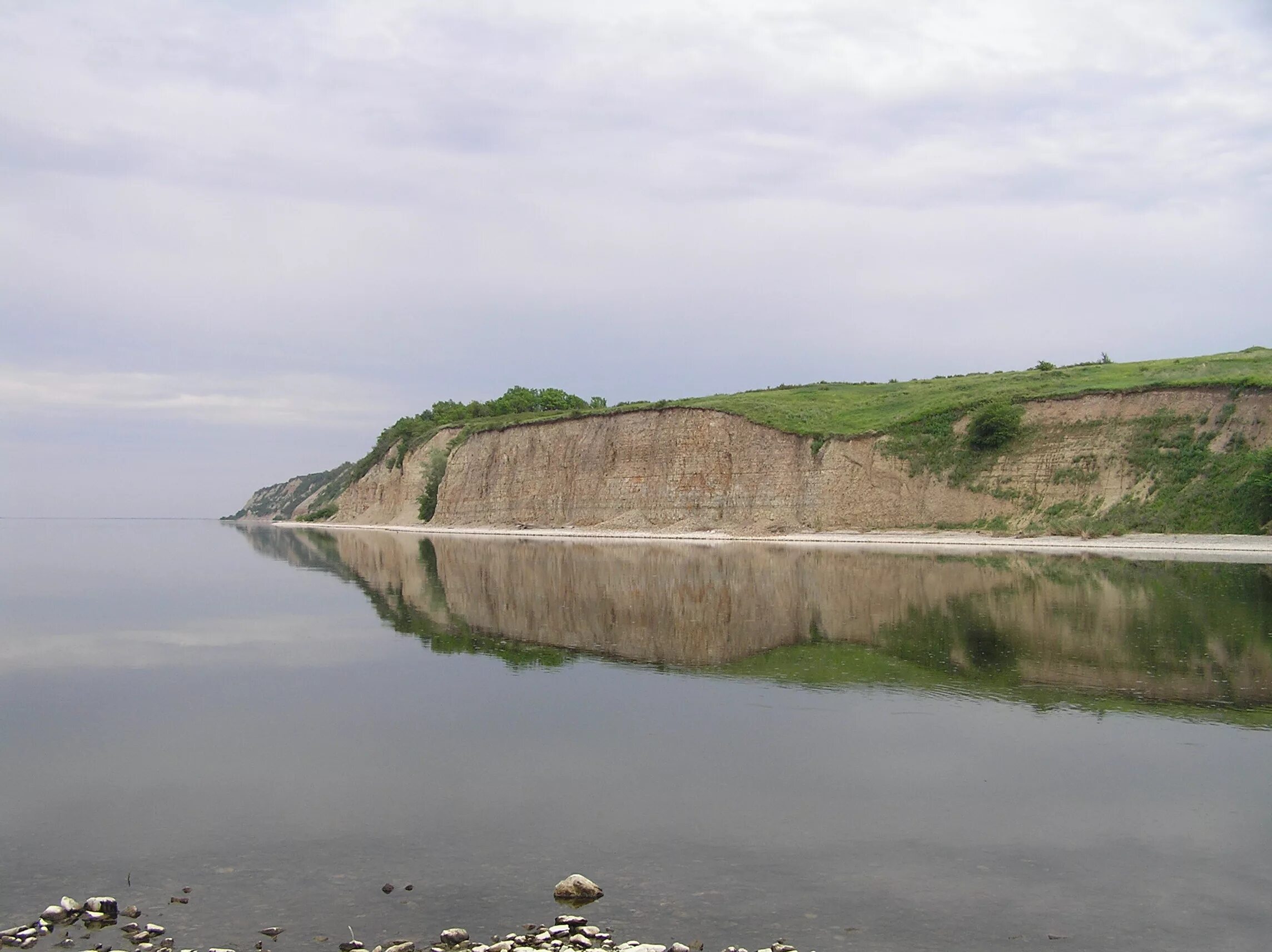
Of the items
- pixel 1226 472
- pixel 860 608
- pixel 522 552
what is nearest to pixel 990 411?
pixel 1226 472

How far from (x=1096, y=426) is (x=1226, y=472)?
8.06m

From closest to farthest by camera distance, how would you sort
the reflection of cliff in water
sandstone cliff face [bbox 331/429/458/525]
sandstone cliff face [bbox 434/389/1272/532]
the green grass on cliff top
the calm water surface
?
the calm water surface < the reflection of cliff in water < sandstone cliff face [bbox 434/389/1272/532] < the green grass on cliff top < sandstone cliff face [bbox 331/429/458/525]

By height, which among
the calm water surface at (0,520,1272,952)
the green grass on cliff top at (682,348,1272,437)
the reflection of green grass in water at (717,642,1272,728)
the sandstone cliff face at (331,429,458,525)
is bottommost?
the calm water surface at (0,520,1272,952)

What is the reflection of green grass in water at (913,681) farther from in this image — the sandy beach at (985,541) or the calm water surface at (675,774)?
the sandy beach at (985,541)

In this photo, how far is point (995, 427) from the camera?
56.1 metres

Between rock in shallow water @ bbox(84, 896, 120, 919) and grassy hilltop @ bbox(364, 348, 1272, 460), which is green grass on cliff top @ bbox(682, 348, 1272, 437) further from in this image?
rock in shallow water @ bbox(84, 896, 120, 919)

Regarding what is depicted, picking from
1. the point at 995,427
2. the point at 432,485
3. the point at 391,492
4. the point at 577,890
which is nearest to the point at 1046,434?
the point at 995,427

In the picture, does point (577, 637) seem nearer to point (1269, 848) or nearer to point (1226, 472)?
point (1269, 848)

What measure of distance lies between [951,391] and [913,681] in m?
55.3

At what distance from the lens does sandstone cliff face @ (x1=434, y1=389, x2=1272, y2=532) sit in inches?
2040

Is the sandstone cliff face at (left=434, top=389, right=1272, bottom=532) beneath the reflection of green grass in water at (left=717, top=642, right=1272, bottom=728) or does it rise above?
above

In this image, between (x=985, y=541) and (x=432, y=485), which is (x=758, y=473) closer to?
(x=985, y=541)

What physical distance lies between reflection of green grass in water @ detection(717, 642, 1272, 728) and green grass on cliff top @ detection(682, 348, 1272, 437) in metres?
42.6

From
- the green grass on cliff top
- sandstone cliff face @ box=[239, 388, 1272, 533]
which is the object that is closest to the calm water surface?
sandstone cliff face @ box=[239, 388, 1272, 533]
